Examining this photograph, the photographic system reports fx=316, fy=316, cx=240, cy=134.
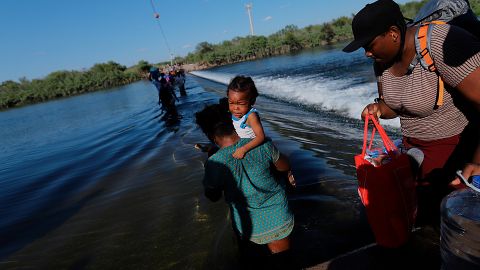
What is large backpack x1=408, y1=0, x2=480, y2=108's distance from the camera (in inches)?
74.2

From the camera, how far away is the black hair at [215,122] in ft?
7.46

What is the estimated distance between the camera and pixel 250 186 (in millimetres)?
2178

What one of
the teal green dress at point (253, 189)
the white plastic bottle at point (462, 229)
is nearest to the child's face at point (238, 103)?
the teal green dress at point (253, 189)

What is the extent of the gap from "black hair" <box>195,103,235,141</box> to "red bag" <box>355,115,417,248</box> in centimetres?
93

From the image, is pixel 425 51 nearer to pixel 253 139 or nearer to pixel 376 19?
pixel 376 19

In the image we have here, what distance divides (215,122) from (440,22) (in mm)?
1554

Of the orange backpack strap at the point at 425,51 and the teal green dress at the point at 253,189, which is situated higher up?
the orange backpack strap at the point at 425,51

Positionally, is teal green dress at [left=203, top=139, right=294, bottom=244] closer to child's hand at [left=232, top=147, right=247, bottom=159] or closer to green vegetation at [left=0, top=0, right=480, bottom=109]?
child's hand at [left=232, top=147, right=247, bottom=159]

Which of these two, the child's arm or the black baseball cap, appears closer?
the black baseball cap

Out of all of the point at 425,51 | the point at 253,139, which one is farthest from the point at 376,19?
the point at 253,139

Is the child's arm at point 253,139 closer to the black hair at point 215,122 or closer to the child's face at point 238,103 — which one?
the child's face at point 238,103

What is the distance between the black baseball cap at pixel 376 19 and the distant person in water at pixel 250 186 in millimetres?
959

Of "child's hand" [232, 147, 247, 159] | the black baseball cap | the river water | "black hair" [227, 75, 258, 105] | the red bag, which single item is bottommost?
the river water

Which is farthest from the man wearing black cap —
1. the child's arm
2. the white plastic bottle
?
the child's arm
